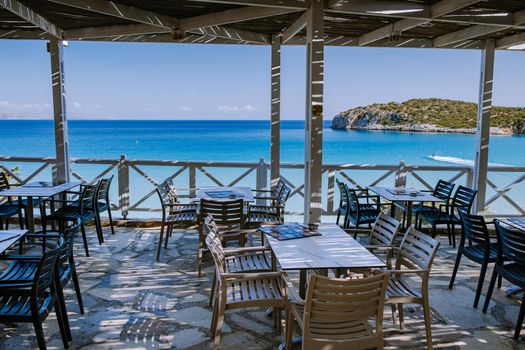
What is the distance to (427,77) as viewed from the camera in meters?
34.6

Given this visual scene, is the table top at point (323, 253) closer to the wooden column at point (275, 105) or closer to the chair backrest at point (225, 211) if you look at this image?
the chair backrest at point (225, 211)

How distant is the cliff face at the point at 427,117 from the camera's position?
75.6 feet

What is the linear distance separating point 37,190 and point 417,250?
4296 millimetres

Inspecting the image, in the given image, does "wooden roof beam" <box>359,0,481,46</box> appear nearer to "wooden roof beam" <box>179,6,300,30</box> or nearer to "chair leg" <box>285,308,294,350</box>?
"wooden roof beam" <box>179,6,300,30</box>

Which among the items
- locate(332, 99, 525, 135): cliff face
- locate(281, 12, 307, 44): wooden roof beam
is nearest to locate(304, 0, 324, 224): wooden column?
locate(281, 12, 307, 44): wooden roof beam

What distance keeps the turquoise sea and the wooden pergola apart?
17001mm

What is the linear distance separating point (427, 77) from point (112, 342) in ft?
118

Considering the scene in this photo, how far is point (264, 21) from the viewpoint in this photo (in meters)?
5.21

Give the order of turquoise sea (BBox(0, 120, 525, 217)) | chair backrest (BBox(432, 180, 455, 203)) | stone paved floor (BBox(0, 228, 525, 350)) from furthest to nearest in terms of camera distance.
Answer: turquoise sea (BBox(0, 120, 525, 217))
chair backrest (BBox(432, 180, 455, 203))
stone paved floor (BBox(0, 228, 525, 350))

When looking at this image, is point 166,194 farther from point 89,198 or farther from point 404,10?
point 404,10

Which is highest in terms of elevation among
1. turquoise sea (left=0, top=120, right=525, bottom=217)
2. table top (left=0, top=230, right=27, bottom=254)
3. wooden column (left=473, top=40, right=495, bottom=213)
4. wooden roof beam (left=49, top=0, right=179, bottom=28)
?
wooden roof beam (left=49, top=0, right=179, bottom=28)

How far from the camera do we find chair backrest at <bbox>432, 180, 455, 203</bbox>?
221 inches

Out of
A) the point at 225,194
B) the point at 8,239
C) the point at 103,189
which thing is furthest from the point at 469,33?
the point at 8,239

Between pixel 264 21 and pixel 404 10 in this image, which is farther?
pixel 264 21
